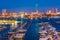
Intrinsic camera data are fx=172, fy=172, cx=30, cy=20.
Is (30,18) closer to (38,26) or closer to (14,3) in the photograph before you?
(38,26)

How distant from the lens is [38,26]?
303 cm

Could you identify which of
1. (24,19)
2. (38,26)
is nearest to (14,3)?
(24,19)

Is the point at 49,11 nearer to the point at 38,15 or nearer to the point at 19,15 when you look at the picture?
Answer: the point at 38,15

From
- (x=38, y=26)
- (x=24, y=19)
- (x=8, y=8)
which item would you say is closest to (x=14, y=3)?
(x=8, y=8)

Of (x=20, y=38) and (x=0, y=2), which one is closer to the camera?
(x=20, y=38)

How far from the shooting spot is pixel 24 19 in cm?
A: 312

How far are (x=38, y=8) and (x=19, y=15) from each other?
0.36 m

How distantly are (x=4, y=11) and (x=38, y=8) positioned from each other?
0.60m

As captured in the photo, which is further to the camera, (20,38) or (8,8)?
(8,8)

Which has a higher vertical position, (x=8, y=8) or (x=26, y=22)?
(x=8, y=8)

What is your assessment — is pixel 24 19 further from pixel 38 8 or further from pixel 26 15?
pixel 38 8

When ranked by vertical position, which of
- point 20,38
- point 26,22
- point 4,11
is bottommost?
point 20,38

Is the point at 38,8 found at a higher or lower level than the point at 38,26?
higher

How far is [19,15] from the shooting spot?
3098 millimetres
